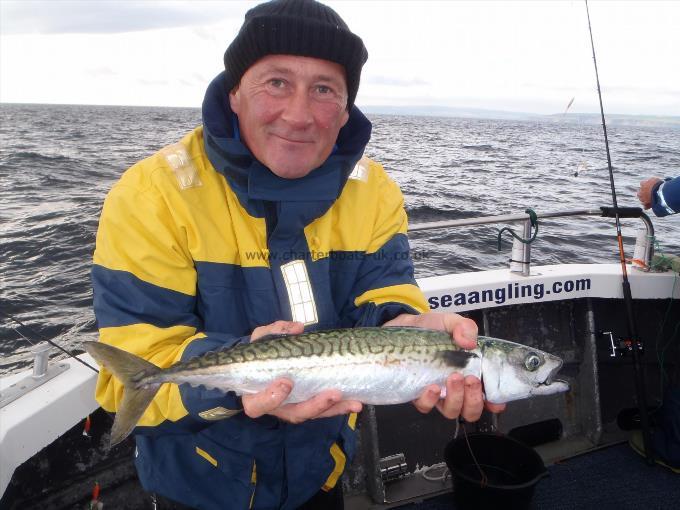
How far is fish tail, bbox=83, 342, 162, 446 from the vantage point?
6.60 feet

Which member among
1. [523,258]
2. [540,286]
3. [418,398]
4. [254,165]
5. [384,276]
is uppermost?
[254,165]

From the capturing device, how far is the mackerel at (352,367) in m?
2.08

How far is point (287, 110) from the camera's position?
2254mm

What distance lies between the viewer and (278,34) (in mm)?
2242

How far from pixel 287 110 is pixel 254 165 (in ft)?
0.92

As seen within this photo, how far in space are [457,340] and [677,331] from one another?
3.36 meters

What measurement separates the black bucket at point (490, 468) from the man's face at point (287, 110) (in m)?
2.49

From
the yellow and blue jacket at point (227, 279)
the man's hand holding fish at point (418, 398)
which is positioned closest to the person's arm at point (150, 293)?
the yellow and blue jacket at point (227, 279)

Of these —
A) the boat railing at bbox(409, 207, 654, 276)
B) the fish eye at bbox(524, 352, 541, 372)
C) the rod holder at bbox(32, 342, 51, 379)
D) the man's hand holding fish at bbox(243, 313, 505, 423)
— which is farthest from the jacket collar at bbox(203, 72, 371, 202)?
the boat railing at bbox(409, 207, 654, 276)

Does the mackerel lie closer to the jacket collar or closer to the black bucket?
the jacket collar

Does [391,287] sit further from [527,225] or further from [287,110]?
[527,225]

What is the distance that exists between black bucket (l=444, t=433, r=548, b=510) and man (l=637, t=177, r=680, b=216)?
87.5 inches

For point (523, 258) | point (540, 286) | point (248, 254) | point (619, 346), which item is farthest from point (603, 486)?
point (248, 254)

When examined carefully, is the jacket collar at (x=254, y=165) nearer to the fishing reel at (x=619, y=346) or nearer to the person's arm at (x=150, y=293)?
the person's arm at (x=150, y=293)
